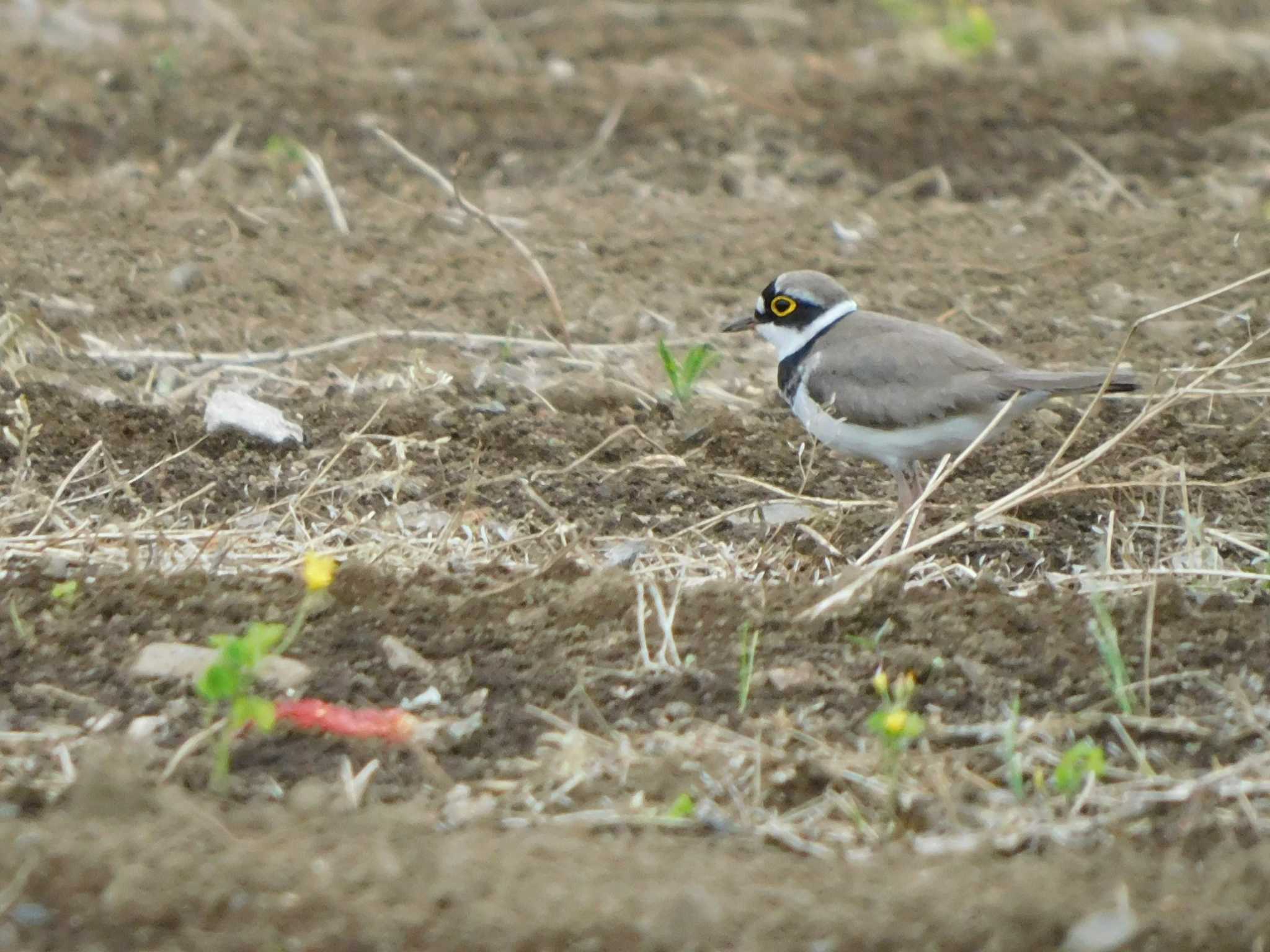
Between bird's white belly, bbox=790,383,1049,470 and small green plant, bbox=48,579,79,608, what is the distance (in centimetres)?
219

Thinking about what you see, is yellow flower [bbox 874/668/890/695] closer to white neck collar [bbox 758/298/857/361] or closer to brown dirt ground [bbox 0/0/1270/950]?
brown dirt ground [bbox 0/0/1270/950]

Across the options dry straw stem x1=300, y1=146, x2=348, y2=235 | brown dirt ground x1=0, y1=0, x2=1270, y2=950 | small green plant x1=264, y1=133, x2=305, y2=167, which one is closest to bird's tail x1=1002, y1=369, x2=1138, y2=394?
brown dirt ground x1=0, y1=0, x2=1270, y2=950

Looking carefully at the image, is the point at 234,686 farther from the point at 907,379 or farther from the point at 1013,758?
the point at 907,379

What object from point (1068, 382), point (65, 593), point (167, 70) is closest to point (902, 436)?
point (1068, 382)

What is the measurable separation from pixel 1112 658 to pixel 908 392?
167 cm

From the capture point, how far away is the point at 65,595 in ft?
12.8

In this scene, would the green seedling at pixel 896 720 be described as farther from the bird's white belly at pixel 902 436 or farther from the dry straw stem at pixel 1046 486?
the bird's white belly at pixel 902 436

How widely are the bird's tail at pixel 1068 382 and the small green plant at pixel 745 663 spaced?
139 centimetres

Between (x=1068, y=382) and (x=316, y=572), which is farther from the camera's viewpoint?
(x=1068, y=382)

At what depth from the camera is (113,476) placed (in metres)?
4.84

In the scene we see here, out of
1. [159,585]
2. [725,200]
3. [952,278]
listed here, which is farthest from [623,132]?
[159,585]

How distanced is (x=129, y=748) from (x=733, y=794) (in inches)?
44.1

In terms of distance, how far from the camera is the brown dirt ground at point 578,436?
2.84m

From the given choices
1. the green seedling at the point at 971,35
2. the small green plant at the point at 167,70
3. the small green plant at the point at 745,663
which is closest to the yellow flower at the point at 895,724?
the small green plant at the point at 745,663
